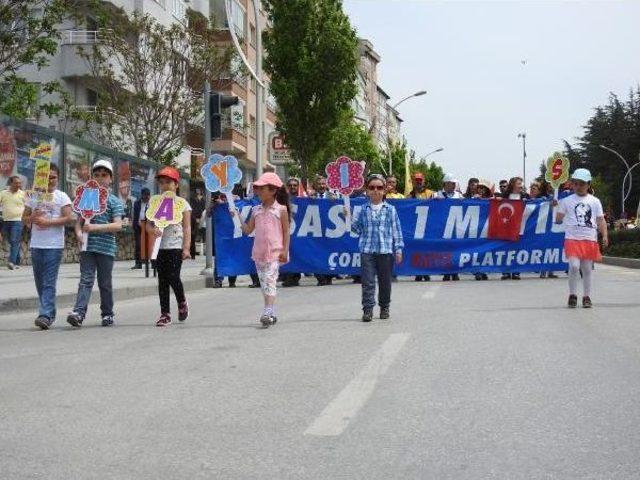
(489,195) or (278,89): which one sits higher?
(278,89)

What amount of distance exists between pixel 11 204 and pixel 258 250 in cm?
1162

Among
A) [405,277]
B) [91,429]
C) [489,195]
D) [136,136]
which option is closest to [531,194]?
[489,195]

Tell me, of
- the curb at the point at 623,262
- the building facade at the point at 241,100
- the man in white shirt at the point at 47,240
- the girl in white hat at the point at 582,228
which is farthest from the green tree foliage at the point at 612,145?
the man in white shirt at the point at 47,240

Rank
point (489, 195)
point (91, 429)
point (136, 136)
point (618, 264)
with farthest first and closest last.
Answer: point (136, 136), point (618, 264), point (489, 195), point (91, 429)

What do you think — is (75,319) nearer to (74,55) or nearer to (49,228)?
(49,228)

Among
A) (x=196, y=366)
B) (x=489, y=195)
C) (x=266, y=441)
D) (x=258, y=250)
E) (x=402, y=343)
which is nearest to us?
(x=266, y=441)

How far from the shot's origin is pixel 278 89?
1539 inches

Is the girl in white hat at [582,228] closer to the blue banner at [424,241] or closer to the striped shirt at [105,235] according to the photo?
the striped shirt at [105,235]

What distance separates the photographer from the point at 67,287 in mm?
16078

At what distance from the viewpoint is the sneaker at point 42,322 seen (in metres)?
10.7

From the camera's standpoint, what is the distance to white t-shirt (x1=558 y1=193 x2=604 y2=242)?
12484 millimetres

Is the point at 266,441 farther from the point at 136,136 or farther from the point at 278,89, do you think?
the point at 278,89

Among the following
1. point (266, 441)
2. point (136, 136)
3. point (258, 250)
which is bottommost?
point (266, 441)

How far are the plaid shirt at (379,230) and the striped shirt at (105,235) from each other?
2.70 m
